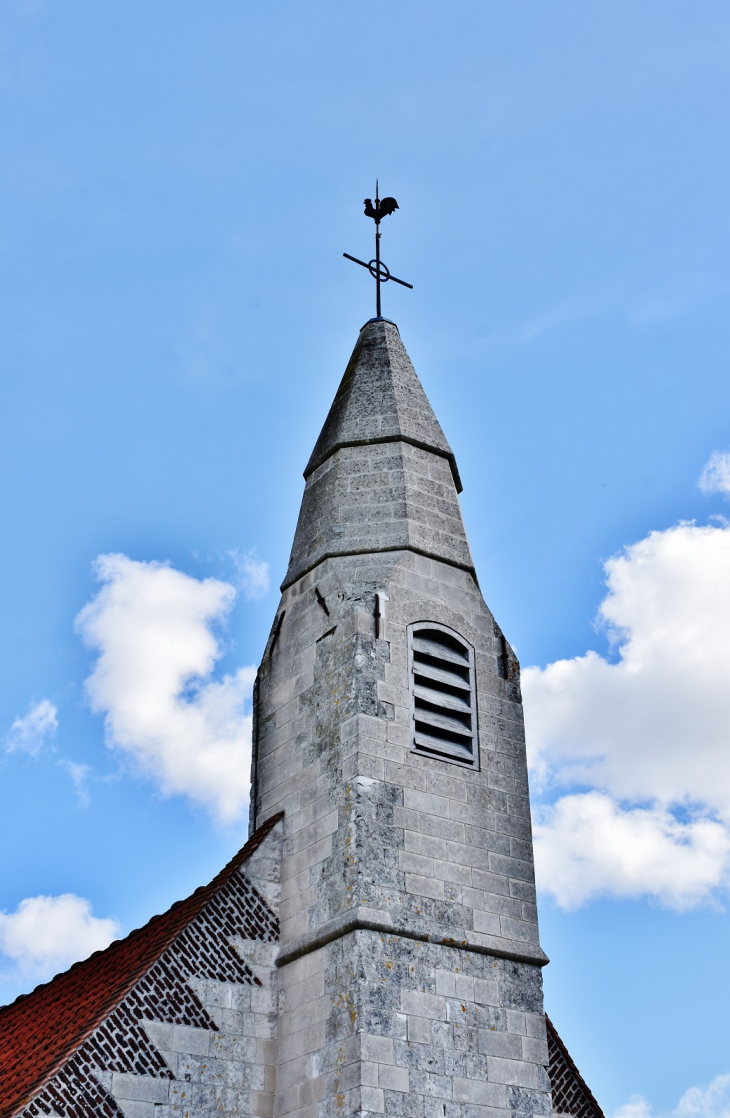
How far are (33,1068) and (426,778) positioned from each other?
15.4 ft

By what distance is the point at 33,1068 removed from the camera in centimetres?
1213

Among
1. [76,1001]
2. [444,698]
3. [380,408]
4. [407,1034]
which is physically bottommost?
[407,1034]

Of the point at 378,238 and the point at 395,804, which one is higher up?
the point at 378,238

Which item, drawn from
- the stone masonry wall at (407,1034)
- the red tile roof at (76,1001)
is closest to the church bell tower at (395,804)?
the stone masonry wall at (407,1034)

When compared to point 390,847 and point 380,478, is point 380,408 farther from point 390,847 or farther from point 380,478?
point 390,847

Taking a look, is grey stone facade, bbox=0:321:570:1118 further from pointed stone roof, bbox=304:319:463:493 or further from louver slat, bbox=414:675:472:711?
pointed stone roof, bbox=304:319:463:493

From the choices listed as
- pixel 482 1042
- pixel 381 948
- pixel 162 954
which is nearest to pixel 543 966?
pixel 482 1042

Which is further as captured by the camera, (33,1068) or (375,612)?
(375,612)

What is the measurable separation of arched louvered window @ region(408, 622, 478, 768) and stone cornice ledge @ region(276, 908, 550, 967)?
1.88 m

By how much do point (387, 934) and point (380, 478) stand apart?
5588 millimetres

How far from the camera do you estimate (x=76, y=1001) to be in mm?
13695

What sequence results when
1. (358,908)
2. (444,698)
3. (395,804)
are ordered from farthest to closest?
(444,698) < (395,804) < (358,908)

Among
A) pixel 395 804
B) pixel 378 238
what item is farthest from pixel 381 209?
pixel 395 804

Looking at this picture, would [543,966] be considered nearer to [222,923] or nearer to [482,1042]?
[482,1042]
